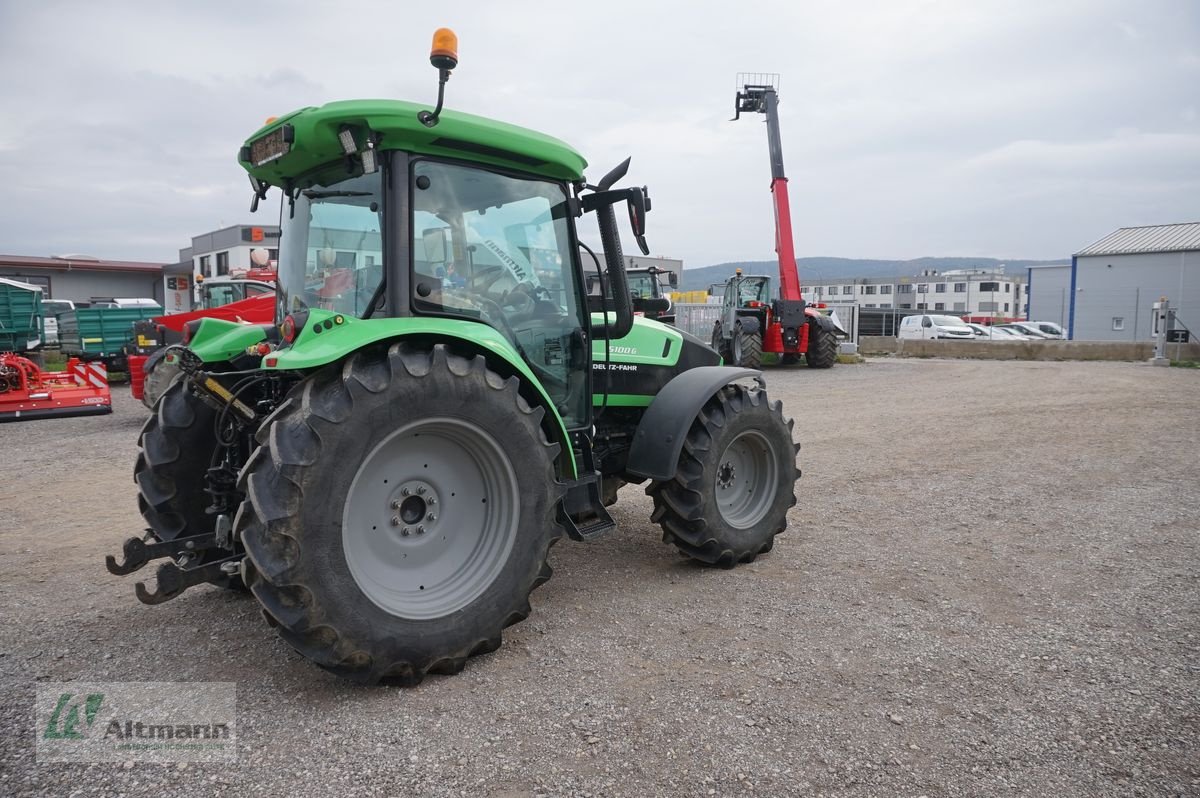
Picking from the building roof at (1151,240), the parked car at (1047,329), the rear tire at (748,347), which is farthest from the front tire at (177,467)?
the building roof at (1151,240)

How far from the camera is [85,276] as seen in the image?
4225 cm

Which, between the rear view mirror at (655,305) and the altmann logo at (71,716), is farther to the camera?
the rear view mirror at (655,305)

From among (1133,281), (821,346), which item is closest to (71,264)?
(821,346)

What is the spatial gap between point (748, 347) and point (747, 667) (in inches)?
601

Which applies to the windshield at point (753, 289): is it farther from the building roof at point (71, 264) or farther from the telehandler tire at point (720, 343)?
the building roof at point (71, 264)

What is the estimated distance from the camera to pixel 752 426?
4.54m

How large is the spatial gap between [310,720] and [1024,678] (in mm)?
2816

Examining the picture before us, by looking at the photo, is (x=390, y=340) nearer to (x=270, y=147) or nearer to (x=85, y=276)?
(x=270, y=147)

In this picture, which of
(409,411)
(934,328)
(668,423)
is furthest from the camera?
(934,328)

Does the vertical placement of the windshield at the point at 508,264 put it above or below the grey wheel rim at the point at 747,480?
above

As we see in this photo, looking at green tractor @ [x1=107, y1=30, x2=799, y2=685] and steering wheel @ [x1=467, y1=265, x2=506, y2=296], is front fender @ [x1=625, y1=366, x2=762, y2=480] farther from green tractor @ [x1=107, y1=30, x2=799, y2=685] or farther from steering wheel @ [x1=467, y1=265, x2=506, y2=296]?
steering wheel @ [x1=467, y1=265, x2=506, y2=296]

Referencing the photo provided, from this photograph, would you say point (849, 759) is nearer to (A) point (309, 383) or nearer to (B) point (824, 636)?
(B) point (824, 636)

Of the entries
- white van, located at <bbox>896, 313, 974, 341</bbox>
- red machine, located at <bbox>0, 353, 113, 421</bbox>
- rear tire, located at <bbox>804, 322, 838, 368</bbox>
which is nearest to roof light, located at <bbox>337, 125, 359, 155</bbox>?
red machine, located at <bbox>0, 353, 113, 421</bbox>

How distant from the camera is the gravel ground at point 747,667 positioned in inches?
97.9
